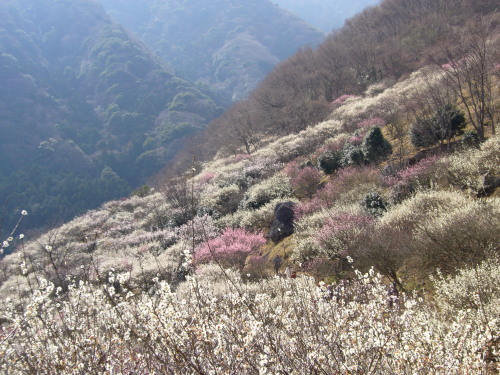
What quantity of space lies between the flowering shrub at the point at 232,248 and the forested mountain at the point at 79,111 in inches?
1664

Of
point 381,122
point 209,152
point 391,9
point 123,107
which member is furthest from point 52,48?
point 381,122

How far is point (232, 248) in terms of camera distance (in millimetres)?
12609

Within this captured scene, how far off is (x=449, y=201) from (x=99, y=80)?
118 metres

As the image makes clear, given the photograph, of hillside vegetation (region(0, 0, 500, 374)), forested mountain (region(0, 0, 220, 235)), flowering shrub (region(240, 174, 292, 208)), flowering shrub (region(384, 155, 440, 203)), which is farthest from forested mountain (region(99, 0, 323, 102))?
flowering shrub (region(384, 155, 440, 203))

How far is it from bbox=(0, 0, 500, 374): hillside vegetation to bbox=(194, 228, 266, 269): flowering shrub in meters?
0.07

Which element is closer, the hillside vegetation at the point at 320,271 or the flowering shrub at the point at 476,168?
the hillside vegetation at the point at 320,271

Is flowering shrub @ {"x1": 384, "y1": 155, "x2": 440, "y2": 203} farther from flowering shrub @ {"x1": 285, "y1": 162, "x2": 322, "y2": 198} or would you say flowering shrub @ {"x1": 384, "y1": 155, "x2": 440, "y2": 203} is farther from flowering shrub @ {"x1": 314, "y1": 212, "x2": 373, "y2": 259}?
flowering shrub @ {"x1": 285, "y1": 162, "x2": 322, "y2": 198}

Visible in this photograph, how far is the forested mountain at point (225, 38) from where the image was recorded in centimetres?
13512

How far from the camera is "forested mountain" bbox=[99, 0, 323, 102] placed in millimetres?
135125

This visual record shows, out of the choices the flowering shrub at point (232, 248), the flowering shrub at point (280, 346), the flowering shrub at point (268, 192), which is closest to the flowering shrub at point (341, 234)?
the flowering shrub at point (232, 248)

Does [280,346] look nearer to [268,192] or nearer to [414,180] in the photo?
[414,180]

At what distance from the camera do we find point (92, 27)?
133000mm

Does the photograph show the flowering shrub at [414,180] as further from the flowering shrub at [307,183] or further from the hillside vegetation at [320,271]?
the flowering shrub at [307,183]

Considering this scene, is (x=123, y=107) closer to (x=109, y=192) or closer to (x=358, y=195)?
(x=109, y=192)
